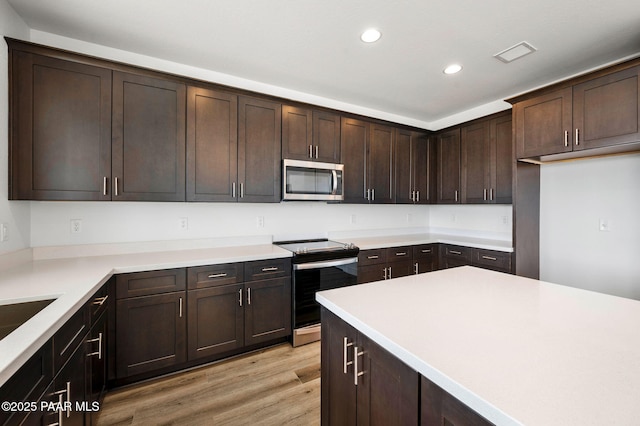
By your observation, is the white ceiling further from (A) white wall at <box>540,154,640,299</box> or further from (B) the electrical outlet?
(B) the electrical outlet

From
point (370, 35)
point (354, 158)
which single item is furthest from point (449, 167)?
point (370, 35)

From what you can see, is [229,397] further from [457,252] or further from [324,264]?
[457,252]

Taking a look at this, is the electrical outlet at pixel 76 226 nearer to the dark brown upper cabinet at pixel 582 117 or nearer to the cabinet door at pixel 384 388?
the cabinet door at pixel 384 388

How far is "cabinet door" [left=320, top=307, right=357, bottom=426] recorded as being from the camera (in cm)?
114

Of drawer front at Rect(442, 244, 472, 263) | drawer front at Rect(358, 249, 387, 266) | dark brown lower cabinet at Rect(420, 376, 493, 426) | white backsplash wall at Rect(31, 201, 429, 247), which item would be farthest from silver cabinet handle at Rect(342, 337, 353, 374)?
drawer front at Rect(442, 244, 472, 263)

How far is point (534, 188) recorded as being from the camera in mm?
3002

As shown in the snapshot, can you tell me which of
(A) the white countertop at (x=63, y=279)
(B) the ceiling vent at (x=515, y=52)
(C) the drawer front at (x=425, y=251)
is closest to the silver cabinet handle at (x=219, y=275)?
(A) the white countertop at (x=63, y=279)

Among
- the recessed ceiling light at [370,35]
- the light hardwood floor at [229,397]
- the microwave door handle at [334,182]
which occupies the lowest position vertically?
the light hardwood floor at [229,397]

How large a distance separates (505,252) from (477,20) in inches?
87.1

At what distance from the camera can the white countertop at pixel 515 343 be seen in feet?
1.91

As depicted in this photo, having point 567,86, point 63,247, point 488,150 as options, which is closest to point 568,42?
point 567,86

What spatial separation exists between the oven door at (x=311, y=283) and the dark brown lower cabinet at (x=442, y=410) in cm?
192

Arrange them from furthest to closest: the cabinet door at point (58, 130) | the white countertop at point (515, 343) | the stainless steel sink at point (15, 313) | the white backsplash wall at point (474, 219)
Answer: the white backsplash wall at point (474, 219)
the cabinet door at point (58, 130)
the stainless steel sink at point (15, 313)
the white countertop at point (515, 343)

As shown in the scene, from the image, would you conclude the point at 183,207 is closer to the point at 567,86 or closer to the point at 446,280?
the point at 446,280
